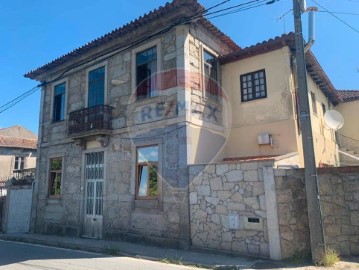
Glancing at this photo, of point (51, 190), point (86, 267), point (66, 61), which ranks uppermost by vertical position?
point (66, 61)

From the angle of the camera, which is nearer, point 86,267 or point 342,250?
point 86,267

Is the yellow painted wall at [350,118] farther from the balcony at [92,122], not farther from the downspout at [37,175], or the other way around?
the downspout at [37,175]

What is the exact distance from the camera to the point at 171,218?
956 cm

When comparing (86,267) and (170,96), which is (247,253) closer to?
(86,267)

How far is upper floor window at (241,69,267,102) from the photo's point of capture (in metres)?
11.0

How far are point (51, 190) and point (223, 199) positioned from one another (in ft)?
28.9

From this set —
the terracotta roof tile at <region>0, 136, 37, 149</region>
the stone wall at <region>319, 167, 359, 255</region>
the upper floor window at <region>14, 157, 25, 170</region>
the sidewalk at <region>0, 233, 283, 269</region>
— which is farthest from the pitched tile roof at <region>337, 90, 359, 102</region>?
the upper floor window at <region>14, 157, 25, 170</region>

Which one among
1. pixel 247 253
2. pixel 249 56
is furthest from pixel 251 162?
pixel 249 56

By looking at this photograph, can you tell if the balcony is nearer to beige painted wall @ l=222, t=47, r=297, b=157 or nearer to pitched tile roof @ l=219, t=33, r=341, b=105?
beige painted wall @ l=222, t=47, r=297, b=157

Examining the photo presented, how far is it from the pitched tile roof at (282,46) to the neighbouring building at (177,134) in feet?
0.16

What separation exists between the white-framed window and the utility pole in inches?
405

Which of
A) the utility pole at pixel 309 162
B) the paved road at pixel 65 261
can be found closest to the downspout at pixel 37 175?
the paved road at pixel 65 261

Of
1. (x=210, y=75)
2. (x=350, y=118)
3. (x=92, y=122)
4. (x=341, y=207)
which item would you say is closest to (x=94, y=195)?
(x=92, y=122)

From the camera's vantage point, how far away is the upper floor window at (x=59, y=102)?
14375 millimetres
